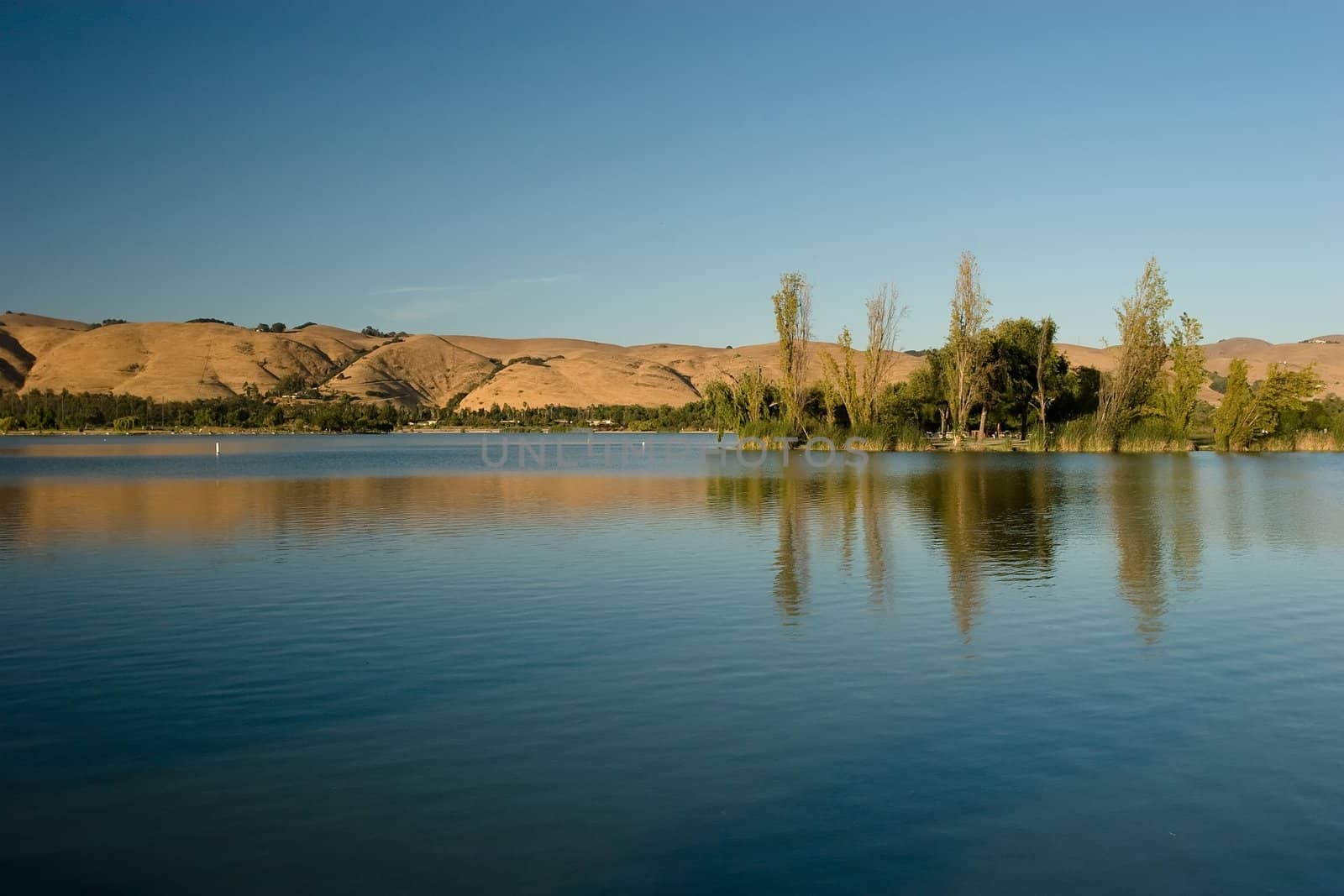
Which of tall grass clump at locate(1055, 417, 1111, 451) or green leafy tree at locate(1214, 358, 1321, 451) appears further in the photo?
green leafy tree at locate(1214, 358, 1321, 451)

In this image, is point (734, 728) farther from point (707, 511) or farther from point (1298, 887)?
point (707, 511)

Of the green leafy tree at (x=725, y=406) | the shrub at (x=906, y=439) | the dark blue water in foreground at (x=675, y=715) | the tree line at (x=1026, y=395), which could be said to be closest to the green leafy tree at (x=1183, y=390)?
the tree line at (x=1026, y=395)

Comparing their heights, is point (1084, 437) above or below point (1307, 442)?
above

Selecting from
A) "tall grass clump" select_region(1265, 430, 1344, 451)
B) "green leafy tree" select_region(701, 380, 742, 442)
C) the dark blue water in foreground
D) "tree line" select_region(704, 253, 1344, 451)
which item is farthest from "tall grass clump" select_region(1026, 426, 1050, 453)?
the dark blue water in foreground

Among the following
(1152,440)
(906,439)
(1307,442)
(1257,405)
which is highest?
(1257,405)

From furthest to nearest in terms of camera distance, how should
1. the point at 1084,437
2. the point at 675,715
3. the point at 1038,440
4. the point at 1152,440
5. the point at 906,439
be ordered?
the point at 906,439 < the point at 1038,440 < the point at 1084,437 < the point at 1152,440 < the point at 675,715

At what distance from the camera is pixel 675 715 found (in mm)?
9539

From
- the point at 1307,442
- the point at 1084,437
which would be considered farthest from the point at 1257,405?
the point at 1084,437

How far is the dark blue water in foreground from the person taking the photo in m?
6.58

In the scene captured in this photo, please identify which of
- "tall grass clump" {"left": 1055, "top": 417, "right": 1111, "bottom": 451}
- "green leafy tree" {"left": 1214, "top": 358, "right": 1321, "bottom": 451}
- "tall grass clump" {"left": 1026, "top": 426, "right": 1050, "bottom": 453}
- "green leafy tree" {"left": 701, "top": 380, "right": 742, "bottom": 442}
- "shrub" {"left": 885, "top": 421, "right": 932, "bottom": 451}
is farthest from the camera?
"green leafy tree" {"left": 701, "top": 380, "right": 742, "bottom": 442}

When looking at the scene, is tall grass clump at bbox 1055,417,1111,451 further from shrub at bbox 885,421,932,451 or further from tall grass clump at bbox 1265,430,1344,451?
tall grass clump at bbox 1265,430,1344,451

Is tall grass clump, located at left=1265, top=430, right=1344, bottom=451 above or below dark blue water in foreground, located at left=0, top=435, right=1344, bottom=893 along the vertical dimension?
above

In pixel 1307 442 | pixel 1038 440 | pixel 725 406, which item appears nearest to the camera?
pixel 1307 442

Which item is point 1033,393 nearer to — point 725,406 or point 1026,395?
point 1026,395
